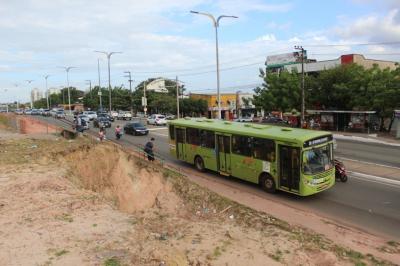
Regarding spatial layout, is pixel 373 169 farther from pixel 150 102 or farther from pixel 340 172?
pixel 150 102

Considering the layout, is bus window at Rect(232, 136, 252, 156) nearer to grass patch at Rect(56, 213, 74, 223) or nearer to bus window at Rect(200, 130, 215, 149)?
bus window at Rect(200, 130, 215, 149)

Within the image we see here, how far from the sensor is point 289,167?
54.1 feet

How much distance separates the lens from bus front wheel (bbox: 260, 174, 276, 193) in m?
17.4

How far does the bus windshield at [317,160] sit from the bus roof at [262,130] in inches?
21.4

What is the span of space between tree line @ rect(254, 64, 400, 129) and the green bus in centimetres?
2524

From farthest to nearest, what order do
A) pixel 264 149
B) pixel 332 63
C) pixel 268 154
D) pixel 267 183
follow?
pixel 332 63 → pixel 267 183 → pixel 264 149 → pixel 268 154

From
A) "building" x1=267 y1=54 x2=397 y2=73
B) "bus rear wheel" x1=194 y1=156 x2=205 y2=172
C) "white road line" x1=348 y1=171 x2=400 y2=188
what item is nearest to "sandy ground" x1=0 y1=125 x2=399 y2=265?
"bus rear wheel" x1=194 y1=156 x2=205 y2=172

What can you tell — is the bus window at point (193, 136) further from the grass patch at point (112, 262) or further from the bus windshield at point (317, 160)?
the grass patch at point (112, 262)

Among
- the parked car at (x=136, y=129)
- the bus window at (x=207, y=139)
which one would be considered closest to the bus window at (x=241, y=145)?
the bus window at (x=207, y=139)

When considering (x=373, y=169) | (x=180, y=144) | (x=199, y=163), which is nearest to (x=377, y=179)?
(x=373, y=169)

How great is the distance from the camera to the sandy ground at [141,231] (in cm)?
908

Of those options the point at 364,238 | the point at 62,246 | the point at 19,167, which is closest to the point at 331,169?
the point at 364,238

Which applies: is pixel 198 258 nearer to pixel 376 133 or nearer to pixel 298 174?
pixel 298 174

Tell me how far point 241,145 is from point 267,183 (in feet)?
7.23
